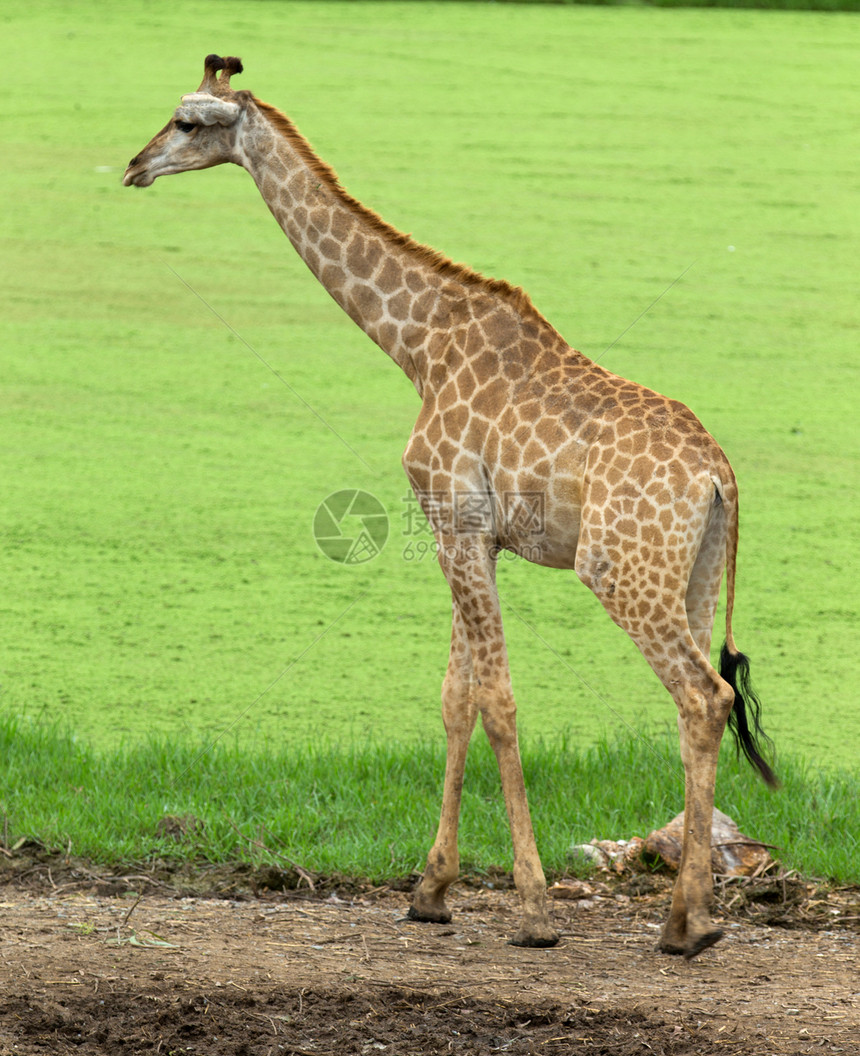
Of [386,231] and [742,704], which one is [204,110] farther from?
[742,704]

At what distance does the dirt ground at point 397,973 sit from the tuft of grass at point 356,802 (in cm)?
13

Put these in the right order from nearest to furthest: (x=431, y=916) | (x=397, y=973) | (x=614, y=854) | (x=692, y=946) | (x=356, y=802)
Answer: (x=397, y=973), (x=692, y=946), (x=431, y=916), (x=614, y=854), (x=356, y=802)

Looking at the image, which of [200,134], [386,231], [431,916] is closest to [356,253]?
[386,231]

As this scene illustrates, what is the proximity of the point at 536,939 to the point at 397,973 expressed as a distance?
393 millimetres

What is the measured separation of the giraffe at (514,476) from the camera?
315cm

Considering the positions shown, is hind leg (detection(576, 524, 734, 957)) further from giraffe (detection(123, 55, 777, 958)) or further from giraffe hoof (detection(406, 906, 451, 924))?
→ giraffe hoof (detection(406, 906, 451, 924))

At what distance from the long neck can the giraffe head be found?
0.19ft

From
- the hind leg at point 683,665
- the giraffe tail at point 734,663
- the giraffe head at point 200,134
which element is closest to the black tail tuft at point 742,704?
the giraffe tail at point 734,663

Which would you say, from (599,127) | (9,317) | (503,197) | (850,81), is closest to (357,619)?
(9,317)

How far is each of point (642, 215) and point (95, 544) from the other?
428cm

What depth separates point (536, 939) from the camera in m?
3.31

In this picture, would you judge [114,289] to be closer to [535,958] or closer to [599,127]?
[599,127]

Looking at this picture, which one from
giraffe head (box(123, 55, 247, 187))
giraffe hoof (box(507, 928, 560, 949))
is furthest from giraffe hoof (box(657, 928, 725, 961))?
giraffe head (box(123, 55, 247, 187))

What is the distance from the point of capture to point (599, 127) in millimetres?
9078
